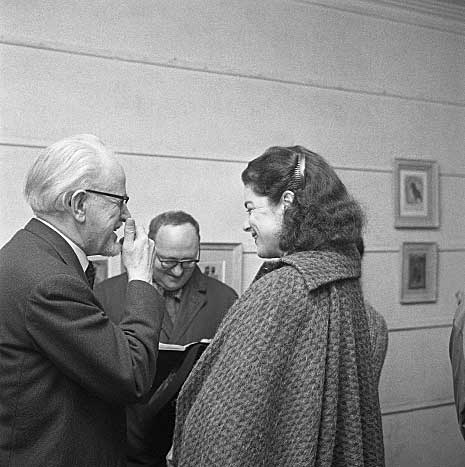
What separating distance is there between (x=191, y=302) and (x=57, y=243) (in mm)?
1398

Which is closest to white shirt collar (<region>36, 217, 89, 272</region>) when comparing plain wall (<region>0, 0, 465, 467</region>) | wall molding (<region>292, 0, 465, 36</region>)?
plain wall (<region>0, 0, 465, 467</region>)

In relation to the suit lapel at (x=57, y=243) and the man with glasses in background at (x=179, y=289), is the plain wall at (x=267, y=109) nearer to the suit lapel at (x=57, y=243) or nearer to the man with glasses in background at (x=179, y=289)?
the man with glasses in background at (x=179, y=289)

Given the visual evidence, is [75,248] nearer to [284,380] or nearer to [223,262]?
[284,380]

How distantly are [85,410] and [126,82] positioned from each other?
2.07m

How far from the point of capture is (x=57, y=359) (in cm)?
166

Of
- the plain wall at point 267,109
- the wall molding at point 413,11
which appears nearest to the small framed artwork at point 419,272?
the plain wall at point 267,109

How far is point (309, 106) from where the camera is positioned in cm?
409

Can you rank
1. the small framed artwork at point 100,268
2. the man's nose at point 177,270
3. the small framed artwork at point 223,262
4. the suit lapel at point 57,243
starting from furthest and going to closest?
the small framed artwork at point 223,262
the small framed artwork at point 100,268
the man's nose at point 177,270
the suit lapel at point 57,243

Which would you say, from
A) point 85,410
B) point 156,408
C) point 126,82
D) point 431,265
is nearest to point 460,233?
point 431,265

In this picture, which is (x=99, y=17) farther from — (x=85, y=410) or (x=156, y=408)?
(x=85, y=410)

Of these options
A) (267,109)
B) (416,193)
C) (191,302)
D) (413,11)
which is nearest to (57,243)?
(191,302)

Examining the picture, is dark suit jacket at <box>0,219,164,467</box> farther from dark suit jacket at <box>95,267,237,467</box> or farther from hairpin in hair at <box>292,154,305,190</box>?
dark suit jacket at <box>95,267,237,467</box>

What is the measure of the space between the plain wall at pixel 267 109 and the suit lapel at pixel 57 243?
1.49m

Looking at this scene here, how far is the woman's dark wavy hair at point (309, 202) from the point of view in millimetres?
1934
